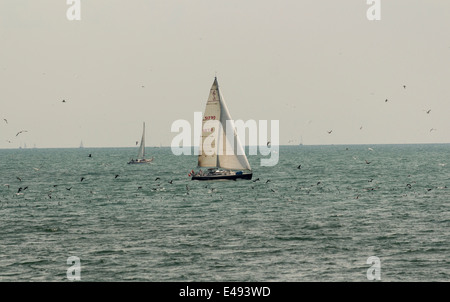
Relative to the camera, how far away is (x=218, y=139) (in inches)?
3241

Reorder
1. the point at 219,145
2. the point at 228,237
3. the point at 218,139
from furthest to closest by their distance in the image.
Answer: the point at 219,145, the point at 218,139, the point at 228,237

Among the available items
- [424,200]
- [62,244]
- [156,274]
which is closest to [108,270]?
[156,274]

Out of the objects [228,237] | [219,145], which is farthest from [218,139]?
[228,237]

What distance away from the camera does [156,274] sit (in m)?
31.1

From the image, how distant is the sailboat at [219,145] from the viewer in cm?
8069

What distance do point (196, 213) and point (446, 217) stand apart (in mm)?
23338

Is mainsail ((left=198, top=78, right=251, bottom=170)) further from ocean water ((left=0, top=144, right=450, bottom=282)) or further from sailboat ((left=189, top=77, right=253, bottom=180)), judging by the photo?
ocean water ((left=0, top=144, right=450, bottom=282))

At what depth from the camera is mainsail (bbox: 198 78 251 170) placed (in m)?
80.7

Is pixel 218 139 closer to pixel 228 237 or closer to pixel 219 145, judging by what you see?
pixel 219 145

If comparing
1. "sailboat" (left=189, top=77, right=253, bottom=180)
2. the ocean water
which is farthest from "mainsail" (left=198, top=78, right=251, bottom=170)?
the ocean water

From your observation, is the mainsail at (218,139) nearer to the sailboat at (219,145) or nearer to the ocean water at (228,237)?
the sailboat at (219,145)

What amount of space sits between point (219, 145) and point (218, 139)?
99cm
